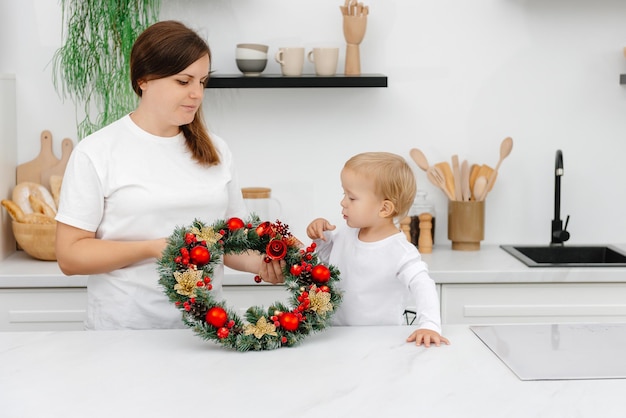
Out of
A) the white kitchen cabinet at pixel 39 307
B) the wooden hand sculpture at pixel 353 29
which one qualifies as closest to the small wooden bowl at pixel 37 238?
the white kitchen cabinet at pixel 39 307

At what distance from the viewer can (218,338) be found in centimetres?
171

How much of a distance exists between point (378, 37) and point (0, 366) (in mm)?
2095

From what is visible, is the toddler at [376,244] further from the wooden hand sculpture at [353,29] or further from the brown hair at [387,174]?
the wooden hand sculpture at [353,29]

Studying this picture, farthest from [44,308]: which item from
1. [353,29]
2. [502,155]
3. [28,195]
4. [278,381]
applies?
[502,155]

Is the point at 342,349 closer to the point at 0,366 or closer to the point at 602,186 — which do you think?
the point at 0,366

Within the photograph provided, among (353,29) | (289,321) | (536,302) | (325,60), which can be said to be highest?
(353,29)

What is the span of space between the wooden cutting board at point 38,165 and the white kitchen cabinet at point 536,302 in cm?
158

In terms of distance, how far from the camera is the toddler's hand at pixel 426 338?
175 cm

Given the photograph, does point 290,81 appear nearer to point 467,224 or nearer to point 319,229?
point 467,224

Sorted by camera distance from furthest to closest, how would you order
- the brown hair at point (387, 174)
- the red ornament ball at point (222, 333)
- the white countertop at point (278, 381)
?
the brown hair at point (387, 174) → the red ornament ball at point (222, 333) → the white countertop at point (278, 381)

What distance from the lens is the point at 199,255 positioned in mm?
1743

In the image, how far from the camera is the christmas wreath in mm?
1717

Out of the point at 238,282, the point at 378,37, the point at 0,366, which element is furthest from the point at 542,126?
the point at 0,366

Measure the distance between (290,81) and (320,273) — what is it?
1408 mm
